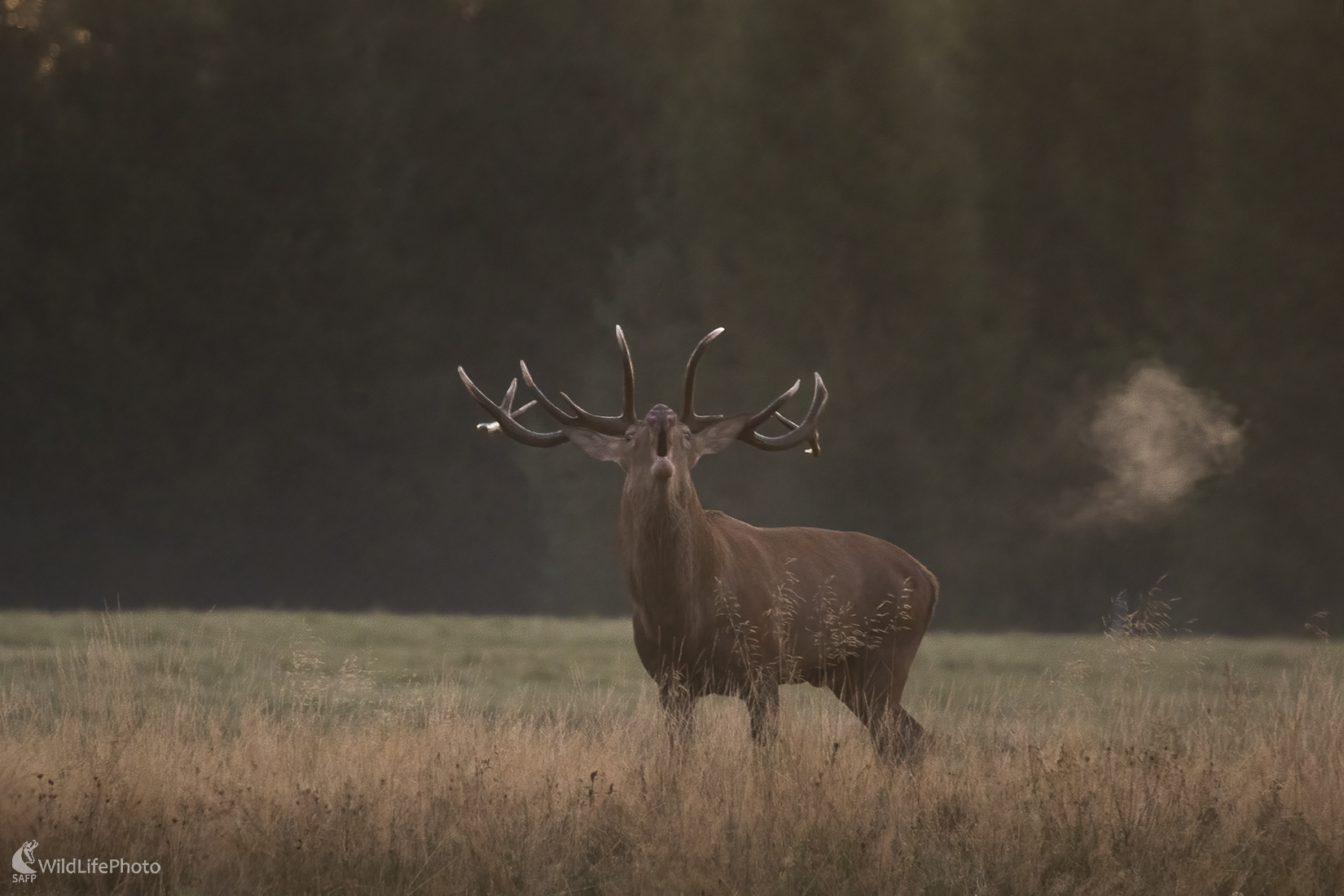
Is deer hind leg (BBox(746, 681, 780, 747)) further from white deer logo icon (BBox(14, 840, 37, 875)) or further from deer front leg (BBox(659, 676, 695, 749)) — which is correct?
white deer logo icon (BBox(14, 840, 37, 875))

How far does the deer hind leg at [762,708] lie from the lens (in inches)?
256

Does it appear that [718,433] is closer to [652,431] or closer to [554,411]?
[652,431]

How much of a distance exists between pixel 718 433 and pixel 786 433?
0.37 meters

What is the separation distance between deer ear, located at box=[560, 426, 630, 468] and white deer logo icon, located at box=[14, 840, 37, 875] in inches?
124

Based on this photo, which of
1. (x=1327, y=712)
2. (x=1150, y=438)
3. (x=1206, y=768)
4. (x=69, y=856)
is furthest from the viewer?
(x=1150, y=438)

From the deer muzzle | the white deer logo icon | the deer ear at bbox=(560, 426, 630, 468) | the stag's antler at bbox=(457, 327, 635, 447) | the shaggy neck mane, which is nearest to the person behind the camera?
the white deer logo icon

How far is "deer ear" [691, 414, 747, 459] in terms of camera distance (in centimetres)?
690

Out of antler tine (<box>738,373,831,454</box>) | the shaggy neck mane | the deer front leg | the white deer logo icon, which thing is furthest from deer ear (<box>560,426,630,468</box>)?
the white deer logo icon

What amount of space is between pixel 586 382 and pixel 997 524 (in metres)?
5.55

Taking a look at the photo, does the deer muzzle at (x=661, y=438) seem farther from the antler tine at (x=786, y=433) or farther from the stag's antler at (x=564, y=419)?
the antler tine at (x=786, y=433)

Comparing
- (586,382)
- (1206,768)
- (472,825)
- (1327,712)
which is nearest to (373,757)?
(472,825)

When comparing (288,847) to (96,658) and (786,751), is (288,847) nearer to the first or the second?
(786,751)

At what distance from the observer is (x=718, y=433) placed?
6.93 meters

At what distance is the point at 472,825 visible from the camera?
4965 millimetres
